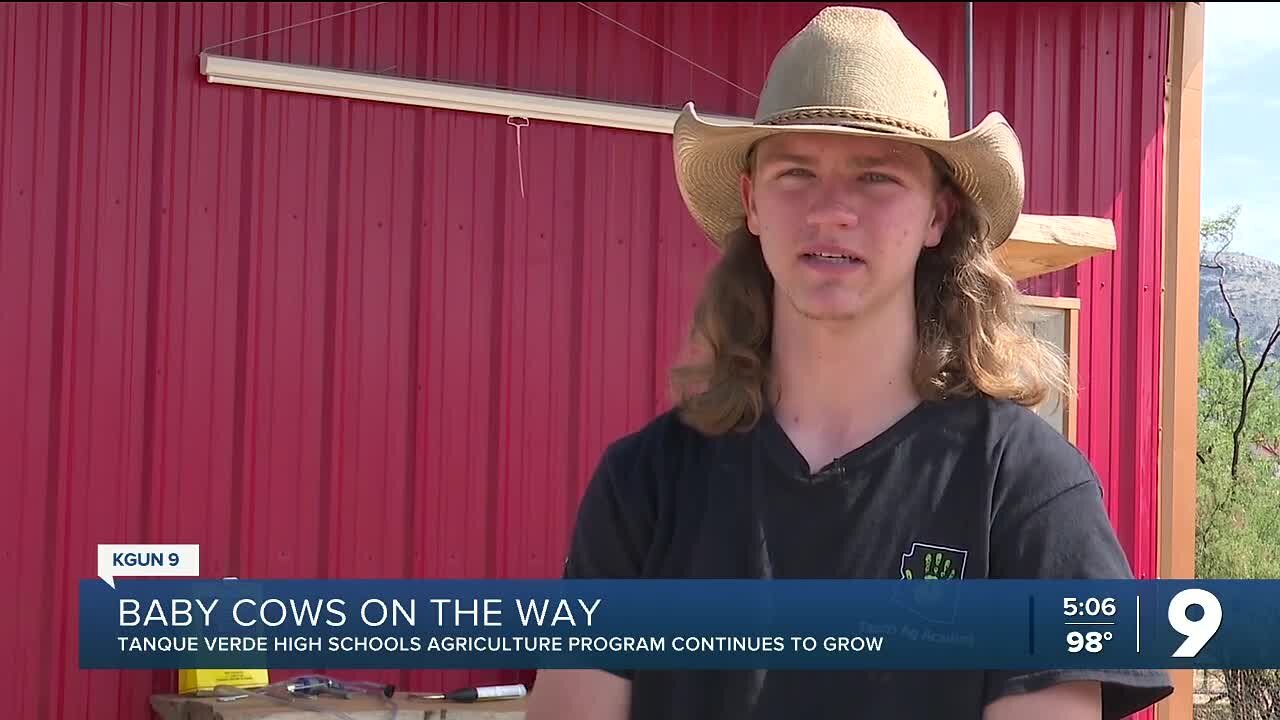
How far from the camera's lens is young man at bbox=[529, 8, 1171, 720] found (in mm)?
1831

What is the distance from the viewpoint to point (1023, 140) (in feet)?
20.7

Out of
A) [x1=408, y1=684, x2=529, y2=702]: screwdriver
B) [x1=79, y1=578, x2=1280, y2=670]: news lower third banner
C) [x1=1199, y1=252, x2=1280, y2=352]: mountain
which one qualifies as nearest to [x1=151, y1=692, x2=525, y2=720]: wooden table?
[x1=408, y1=684, x2=529, y2=702]: screwdriver

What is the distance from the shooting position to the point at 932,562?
185 cm

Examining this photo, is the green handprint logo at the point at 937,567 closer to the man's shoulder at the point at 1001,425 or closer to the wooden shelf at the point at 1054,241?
the man's shoulder at the point at 1001,425

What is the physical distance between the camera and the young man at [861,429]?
6.01 ft

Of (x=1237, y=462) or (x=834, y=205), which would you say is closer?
(x=834, y=205)

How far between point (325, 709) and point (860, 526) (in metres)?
2.95

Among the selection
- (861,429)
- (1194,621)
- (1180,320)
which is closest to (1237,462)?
(1180,320)

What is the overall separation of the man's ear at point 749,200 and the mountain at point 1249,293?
3126 millimetres

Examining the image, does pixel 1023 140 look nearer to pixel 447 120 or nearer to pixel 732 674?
pixel 447 120

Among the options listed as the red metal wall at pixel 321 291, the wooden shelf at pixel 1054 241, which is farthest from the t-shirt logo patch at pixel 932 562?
the red metal wall at pixel 321 291

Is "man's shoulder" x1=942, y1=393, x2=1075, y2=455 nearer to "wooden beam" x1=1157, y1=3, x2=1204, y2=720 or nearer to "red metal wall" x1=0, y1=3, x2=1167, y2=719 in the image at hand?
"red metal wall" x1=0, y1=3, x2=1167, y2=719

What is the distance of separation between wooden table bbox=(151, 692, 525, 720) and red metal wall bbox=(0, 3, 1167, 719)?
294 millimetres

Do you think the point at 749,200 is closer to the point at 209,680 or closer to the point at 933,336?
the point at 933,336
